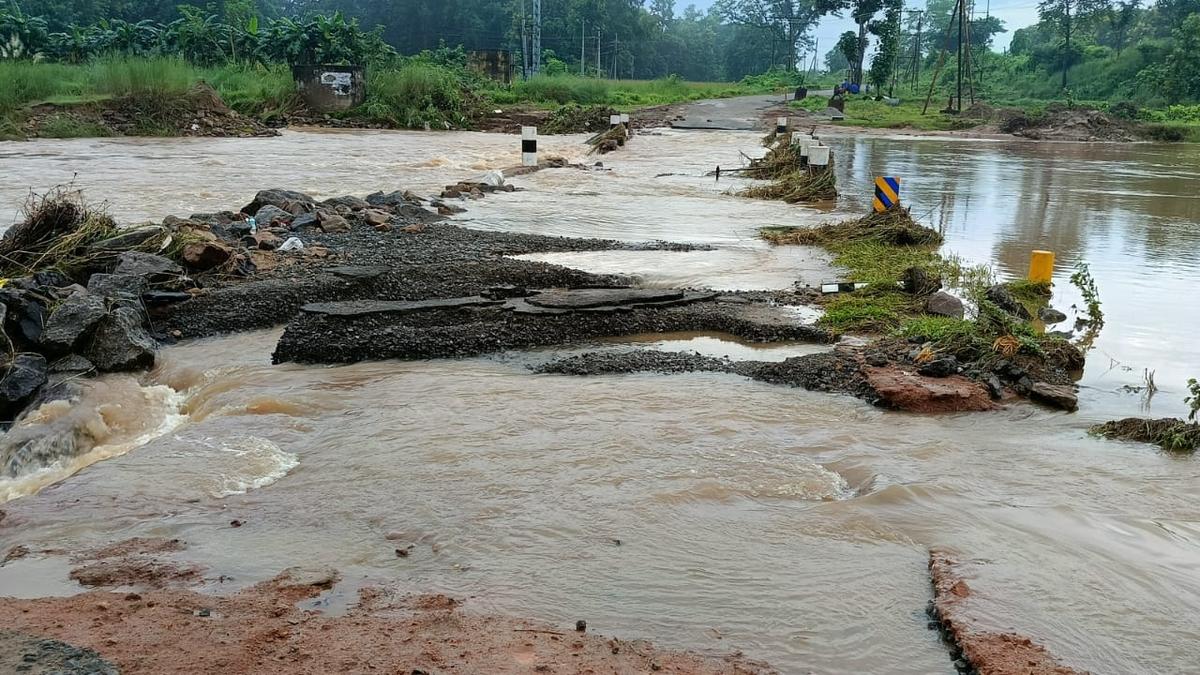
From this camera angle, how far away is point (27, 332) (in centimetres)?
661

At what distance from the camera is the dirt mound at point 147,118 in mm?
26375

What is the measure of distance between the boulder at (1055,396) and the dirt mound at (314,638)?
3.69m

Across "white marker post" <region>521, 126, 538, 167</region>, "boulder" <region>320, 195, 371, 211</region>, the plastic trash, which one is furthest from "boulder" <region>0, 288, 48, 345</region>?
"white marker post" <region>521, 126, 538, 167</region>

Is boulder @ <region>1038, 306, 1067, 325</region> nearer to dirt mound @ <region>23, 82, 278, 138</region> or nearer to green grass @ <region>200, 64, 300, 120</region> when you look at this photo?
dirt mound @ <region>23, 82, 278, 138</region>

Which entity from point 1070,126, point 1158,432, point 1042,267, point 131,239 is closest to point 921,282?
point 1042,267

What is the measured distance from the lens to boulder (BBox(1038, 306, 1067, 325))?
7945mm

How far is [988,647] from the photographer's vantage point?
3248mm

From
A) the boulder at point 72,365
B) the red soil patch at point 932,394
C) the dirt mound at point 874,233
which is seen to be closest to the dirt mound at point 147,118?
the dirt mound at point 874,233

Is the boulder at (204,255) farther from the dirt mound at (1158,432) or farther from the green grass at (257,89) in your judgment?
the green grass at (257,89)

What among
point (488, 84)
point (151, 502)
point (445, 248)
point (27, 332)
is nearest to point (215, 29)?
point (488, 84)

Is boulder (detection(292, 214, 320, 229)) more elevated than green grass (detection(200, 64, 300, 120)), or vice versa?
green grass (detection(200, 64, 300, 120))

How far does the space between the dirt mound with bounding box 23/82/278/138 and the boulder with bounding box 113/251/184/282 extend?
2104cm

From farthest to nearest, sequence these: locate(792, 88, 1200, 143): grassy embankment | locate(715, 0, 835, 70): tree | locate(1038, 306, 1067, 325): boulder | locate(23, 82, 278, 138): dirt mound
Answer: locate(715, 0, 835, 70): tree, locate(792, 88, 1200, 143): grassy embankment, locate(23, 82, 278, 138): dirt mound, locate(1038, 306, 1067, 325): boulder

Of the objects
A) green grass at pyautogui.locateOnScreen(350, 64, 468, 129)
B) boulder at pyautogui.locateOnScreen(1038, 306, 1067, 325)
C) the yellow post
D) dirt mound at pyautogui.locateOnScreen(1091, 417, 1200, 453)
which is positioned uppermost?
green grass at pyautogui.locateOnScreen(350, 64, 468, 129)
